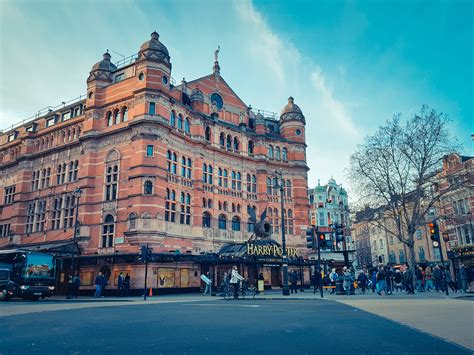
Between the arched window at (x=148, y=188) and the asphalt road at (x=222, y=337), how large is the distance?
19628 mm

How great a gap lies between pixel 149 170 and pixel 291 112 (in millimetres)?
22806

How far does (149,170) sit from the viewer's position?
3042 centimetres

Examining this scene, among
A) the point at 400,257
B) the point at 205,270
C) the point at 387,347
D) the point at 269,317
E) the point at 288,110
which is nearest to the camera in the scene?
the point at 387,347

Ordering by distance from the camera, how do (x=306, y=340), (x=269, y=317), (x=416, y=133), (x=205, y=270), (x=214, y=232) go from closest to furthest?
(x=306, y=340) < (x=269, y=317) < (x=416, y=133) < (x=205, y=270) < (x=214, y=232)

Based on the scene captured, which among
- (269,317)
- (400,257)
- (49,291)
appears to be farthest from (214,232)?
(400,257)

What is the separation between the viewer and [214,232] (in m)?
35.7

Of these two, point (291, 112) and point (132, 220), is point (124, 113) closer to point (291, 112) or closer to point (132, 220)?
point (132, 220)

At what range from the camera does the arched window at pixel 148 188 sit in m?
29.9

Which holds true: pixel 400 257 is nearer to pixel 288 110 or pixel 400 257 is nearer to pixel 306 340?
pixel 288 110

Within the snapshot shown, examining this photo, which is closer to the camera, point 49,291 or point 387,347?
point 387,347

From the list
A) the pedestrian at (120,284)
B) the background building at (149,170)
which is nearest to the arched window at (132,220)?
the background building at (149,170)

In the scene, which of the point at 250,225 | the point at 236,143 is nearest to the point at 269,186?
the point at 250,225

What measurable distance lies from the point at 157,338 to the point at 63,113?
38.5 m

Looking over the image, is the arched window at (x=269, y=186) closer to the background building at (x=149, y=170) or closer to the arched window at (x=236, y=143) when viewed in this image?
the background building at (x=149, y=170)
